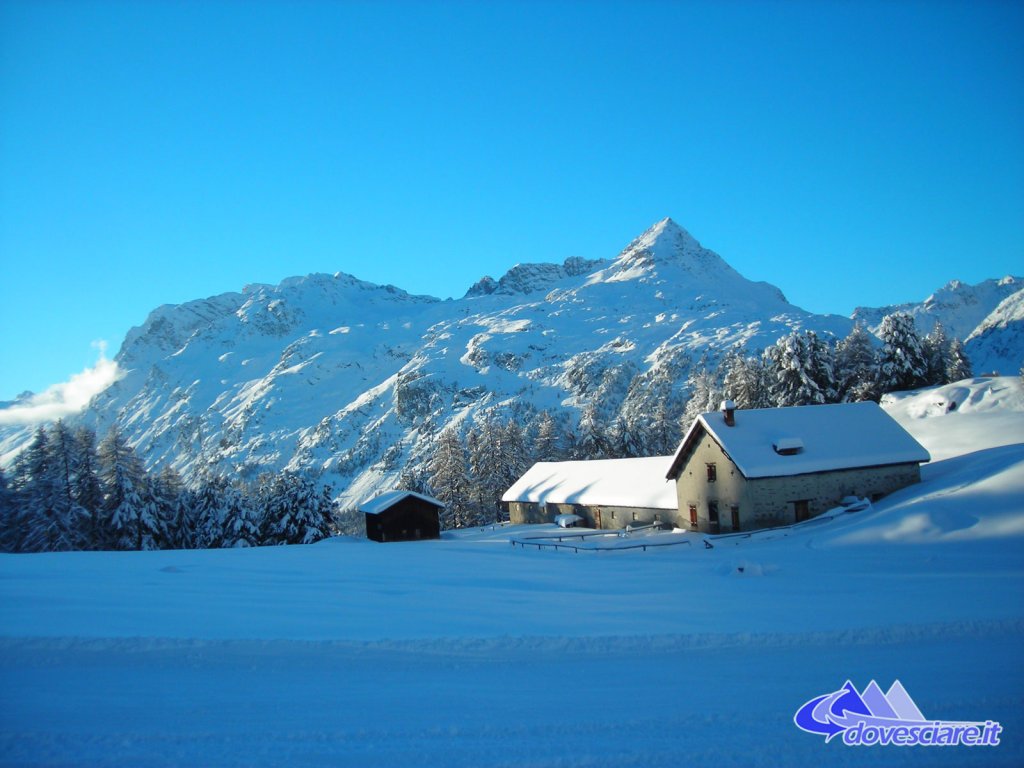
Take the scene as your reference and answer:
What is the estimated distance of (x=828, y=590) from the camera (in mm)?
17766

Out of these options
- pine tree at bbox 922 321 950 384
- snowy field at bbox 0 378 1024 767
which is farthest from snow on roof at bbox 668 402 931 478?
pine tree at bbox 922 321 950 384

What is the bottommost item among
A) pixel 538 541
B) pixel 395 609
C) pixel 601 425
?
pixel 538 541

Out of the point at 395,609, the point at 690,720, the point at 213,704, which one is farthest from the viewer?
the point at 395,609

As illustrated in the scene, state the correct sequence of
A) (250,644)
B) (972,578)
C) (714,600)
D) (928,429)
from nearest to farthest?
1. (250,644)
2. (714,600)
3. (972,578)
4. (928,429)

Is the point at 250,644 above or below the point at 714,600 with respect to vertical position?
above

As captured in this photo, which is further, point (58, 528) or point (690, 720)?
point (58, 528)

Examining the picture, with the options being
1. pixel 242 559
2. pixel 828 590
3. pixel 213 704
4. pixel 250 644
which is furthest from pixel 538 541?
pixel 213 704

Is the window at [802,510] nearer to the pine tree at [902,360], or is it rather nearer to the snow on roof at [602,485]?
the snow on roof at [602,485]

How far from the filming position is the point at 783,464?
36.1 meters

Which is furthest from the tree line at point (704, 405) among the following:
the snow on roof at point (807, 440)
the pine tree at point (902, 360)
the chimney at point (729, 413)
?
the chimney at point (729, 413)

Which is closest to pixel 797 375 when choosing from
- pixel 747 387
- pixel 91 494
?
pixel 747 387

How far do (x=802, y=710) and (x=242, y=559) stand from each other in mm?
26030

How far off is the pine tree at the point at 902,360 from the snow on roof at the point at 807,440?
32621 millimetres

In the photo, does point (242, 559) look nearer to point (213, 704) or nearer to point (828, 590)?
point (213, 704)
